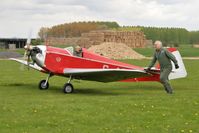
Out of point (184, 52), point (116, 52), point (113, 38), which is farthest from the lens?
point (113, 38)

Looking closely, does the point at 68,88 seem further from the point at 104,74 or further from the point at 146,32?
the point at 146,32

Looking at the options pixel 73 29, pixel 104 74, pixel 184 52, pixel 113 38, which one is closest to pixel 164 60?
pixel 104 74

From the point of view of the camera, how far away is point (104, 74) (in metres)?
17.1

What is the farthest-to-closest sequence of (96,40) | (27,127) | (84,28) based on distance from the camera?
(84,28)
(96,40)
(27,127)

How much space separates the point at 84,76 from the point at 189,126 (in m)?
8.73

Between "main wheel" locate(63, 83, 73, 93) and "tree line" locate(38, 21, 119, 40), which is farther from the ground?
"tree line" locate(38, 21, 119, 40)

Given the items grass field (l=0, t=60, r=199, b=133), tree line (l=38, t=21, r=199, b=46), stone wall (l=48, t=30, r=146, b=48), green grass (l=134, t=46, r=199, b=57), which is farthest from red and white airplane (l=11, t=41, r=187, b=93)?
tree line (l=38, t=21, r=199, b=46)

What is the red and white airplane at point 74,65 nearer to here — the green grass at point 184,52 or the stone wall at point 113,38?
the green grass at point 184,52

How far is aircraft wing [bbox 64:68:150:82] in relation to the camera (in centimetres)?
1666

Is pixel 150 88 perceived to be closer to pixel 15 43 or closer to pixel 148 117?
pixel 148 117

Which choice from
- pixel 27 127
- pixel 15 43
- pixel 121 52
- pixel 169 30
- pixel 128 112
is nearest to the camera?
pixel 27 127

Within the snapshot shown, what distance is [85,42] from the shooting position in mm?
113188

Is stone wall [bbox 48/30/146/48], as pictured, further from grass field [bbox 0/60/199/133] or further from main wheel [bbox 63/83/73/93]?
grass field [bbox 0/60/199/133]

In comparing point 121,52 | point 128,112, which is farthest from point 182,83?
point 121,52
